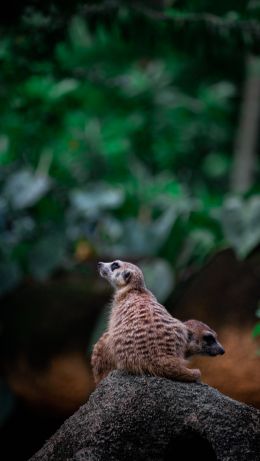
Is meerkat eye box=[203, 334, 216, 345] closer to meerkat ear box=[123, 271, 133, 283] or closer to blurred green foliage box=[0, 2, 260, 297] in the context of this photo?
meerkat ear box=[123, 271, 133, 283]

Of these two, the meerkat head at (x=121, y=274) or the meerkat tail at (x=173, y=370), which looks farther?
the meerkat head at (x=121, y=274)

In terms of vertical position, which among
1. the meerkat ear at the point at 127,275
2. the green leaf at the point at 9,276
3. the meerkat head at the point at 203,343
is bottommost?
the green leaf at the point at 9,276

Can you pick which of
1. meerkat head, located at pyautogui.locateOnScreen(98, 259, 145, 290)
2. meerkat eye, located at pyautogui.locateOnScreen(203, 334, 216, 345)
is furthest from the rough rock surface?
meerkat head, located at pyautogui.locateOnScreen(98, 259, 145, 290)

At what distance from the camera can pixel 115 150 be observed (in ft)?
31.6

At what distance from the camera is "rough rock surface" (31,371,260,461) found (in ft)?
8.22

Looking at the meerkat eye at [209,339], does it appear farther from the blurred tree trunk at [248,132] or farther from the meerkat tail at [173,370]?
the blurred tree trunk at [248,132]

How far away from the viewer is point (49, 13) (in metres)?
4.63

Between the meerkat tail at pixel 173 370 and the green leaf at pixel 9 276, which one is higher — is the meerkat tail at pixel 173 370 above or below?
above

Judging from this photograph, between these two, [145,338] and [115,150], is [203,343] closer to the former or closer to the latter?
[145,338]

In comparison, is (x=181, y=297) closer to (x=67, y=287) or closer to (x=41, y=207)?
(x=67, y=287)

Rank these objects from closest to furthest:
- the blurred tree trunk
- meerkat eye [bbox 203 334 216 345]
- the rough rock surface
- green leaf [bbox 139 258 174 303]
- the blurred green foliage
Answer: the rough rock surface → meerkat eye [bbox 203 334 216 345] → green leaf [bbox 139 258 174 303] → the blurred green foliage → the blurred tree trunk

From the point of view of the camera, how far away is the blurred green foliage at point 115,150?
17.2 ft

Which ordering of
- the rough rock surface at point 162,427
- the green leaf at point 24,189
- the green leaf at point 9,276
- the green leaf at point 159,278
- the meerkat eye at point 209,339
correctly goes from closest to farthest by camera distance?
the rough rock surface at point 162,427 < the meerkat eye at point 209,339 < the green leaf at point 159,278 < the green leaf at point 9,276 < the green leaf at point 24,189

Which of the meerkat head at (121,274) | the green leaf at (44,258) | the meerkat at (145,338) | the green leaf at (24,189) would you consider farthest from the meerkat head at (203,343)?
the green leaf at (24,189)
